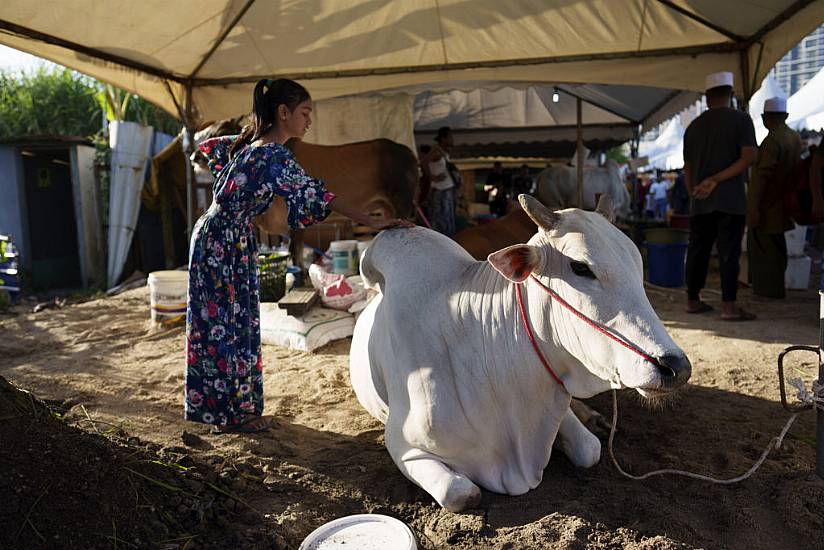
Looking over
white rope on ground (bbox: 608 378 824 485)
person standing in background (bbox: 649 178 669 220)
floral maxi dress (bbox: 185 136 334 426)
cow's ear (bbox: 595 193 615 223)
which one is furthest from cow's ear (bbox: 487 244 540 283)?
person standing in background (bbox: 649 178 669 220)

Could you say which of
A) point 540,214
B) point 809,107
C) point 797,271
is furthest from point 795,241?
point 540,214

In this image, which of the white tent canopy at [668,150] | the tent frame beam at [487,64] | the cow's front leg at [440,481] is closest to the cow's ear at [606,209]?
the cow's front leg at [440,481]

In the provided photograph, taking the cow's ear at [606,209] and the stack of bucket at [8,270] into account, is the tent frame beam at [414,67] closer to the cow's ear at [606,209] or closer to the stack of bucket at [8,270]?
the cow's ear at [606,209]

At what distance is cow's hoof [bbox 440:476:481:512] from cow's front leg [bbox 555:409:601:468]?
51 centimetres

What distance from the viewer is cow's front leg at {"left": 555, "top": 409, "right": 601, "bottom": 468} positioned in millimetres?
Answer: 2270

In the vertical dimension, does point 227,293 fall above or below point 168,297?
above

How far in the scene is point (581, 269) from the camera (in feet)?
5.70

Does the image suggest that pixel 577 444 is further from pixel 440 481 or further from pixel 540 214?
pixel 540 214

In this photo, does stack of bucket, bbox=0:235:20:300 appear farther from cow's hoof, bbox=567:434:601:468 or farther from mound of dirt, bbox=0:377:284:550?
cow's hoof, bbox=567:434:601:468

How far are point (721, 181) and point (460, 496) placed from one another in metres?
3.63

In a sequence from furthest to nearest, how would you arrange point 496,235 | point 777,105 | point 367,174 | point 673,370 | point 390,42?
point 367,174 < point 777,105 < point 390,42 < point 496,235 < point 673,370

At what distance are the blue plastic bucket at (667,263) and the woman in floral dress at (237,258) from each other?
15.6 ft

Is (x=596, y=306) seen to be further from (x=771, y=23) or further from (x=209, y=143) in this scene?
(x=771, y=23)

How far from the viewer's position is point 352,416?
3062mm
